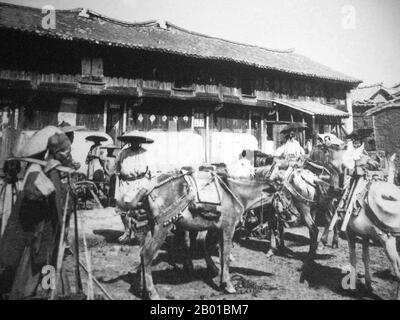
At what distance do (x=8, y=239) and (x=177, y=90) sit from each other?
38.0 ft

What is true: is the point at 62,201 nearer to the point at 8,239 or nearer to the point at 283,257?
the point at 8,239

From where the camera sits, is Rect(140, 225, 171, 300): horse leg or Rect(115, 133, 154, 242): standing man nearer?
Rect(140, 225, 171, 300): horse leg

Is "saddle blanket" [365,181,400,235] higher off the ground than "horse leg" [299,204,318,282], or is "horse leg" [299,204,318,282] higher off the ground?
"saddle blanket" [365,181,400,235]

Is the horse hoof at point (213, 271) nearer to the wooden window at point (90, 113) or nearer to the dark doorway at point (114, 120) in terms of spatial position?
the dark doorway at point (114, 120)

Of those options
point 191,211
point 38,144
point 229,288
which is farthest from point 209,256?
point 38,144

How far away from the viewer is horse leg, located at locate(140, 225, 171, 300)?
3.99 meters

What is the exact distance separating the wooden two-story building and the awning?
12 cm

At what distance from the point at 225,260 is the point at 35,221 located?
2.90m

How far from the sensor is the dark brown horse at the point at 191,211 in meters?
4.32

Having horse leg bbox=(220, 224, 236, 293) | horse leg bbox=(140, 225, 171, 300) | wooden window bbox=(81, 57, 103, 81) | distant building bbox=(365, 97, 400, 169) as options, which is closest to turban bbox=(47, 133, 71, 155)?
horse leg bbox=(140, 225, 171, 300)

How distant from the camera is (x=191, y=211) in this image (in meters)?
4.59

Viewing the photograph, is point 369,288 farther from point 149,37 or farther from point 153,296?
point 149,37

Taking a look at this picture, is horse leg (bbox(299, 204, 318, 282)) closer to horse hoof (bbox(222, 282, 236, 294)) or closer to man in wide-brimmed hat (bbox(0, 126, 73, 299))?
horse hoof (bbox(222, 282, 236, 294))
